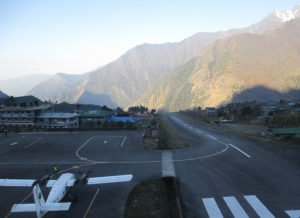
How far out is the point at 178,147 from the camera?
43.7 metres

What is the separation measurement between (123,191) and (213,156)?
19443 mm

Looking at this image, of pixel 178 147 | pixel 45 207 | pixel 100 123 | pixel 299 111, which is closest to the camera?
pixel 45 207

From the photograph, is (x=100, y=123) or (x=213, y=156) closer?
(x=213, y=156)

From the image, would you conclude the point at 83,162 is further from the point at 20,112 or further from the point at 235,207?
the point at 20,112

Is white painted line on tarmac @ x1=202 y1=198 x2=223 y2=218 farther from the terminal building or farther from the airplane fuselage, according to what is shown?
the terminal building

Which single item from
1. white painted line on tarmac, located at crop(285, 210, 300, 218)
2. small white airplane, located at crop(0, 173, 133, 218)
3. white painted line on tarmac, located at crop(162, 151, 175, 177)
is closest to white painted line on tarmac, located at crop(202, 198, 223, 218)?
white painted line on tarmac, located at crop(285, 210, 300, 218)

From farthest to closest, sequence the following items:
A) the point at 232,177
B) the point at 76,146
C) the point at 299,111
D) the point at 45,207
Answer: the point at 299,111
the point at 76,146
the point at 232,177
the point at 45,207

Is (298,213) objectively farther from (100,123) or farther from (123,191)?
(100,123)

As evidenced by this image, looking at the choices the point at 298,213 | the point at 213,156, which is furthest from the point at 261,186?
the point at 213,156

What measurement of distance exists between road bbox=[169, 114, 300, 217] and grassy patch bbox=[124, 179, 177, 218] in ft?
5.02

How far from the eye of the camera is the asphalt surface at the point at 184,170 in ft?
69.5

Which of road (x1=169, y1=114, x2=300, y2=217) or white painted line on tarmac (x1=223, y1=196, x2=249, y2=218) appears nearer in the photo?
white painted line on tarmac (x1=223, y1=196, x2=249, y2=218)

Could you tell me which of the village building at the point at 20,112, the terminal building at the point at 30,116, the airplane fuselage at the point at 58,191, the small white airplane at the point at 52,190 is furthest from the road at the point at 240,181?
the village building at the point at 20,112

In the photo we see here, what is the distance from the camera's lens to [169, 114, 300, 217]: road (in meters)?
20.4
